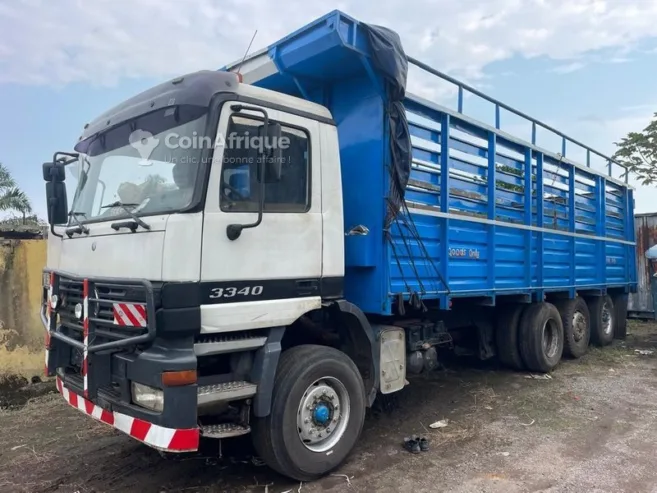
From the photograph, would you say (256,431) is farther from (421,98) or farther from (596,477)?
(421,98)

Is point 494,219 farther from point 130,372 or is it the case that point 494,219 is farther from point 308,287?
point 130,372

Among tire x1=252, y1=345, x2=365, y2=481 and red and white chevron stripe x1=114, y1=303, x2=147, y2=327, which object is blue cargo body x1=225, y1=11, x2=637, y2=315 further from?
red and white chevron stripe x1=114, y1=303, x2=147, y2=327

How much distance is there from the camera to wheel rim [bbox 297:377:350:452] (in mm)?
3789

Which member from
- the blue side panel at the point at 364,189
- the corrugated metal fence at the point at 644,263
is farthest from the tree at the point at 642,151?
the blue side panel at the point at 364,189

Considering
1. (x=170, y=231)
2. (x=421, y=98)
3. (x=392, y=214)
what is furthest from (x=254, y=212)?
(x=421, y=98)

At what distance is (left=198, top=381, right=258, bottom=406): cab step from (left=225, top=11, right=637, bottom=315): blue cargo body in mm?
1337


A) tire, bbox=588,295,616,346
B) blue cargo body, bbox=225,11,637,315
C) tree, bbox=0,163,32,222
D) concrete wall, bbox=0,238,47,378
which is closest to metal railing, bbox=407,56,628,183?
blue cargo body, bbox=225,11,637,315

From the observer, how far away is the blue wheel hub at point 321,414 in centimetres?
384

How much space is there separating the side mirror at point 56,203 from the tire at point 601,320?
27.0ft

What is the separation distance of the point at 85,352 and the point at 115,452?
1419 millimetres

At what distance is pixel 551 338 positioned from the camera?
7438 millimetres

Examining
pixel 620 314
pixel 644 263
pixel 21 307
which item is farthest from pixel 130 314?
pixel 644 263

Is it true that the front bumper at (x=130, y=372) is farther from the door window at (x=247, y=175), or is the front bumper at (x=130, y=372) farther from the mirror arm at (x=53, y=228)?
the door window at (x=247, y=175)

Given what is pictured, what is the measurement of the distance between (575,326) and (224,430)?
6506 mm
